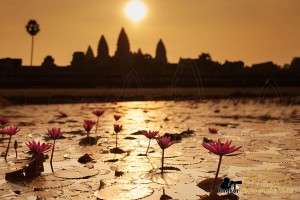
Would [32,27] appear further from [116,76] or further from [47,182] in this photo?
[47,182]

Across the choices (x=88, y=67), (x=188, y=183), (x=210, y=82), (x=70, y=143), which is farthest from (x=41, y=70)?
(x=188, y=183)

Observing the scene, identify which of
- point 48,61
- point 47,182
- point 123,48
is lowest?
point 47,182

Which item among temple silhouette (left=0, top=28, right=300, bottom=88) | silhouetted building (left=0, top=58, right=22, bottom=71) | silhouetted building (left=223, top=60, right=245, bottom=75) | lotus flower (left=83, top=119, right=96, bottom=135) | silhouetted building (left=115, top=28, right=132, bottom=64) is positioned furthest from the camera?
silhouetted building (left=115, top=28, right=132, bottom=64)

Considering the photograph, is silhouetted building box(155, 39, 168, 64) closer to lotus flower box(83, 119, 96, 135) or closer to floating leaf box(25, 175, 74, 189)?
lotus flower box(83, 119, 96, 135)

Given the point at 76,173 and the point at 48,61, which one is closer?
the point at 76,173

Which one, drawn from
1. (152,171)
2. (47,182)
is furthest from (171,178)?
(47,182)

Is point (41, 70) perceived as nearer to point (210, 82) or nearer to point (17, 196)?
point (210, 82)
